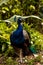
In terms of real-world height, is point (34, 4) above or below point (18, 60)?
above

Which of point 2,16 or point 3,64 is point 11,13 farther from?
point 3,64

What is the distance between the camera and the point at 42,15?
21.5ft

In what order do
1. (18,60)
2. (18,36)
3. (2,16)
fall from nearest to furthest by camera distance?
(18,36) → (18,60) → (2,16)

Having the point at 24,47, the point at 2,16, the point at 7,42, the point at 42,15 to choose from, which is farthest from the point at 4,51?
the point at 42,15

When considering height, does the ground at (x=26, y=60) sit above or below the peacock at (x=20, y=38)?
below

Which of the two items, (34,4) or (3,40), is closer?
(3,40)

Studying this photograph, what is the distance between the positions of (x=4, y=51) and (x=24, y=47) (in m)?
0.50

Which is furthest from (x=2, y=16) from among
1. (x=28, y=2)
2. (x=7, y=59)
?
(x=7, y=59)

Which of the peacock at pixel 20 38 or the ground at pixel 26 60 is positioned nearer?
the peacock at pixel 20 38

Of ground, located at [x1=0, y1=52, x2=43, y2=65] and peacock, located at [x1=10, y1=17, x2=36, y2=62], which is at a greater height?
peacock, located at [x1=10, y1=17, x2=36, y2=62]

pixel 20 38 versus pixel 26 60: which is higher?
pixel 20 38

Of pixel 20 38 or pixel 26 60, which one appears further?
pixel 26 60

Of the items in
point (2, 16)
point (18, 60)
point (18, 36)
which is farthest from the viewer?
point (2, 16)

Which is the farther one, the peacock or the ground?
the ground
